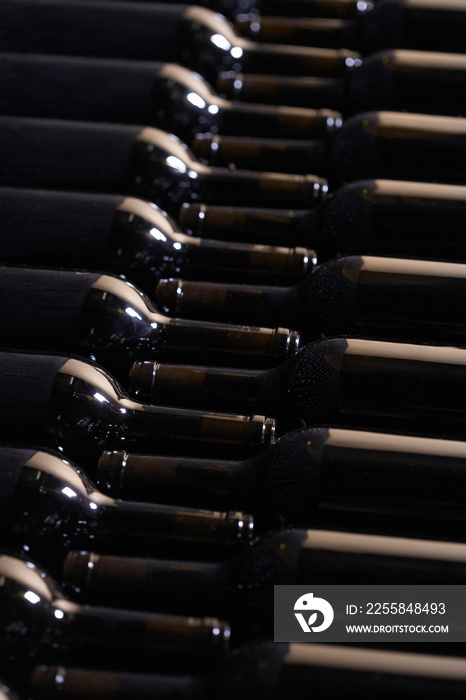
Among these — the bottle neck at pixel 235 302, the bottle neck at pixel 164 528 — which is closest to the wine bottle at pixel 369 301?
the bottle neck at pixel 235 302

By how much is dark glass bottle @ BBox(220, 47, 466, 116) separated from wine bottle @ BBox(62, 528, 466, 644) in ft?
1.96

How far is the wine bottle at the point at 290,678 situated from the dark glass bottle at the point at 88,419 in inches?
8.8

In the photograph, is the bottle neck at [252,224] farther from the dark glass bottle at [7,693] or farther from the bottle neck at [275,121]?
the dark glass bottle at [7,693]

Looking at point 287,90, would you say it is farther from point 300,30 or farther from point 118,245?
point 118,245

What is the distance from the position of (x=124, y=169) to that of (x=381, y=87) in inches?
13.5

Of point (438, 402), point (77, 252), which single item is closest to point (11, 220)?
point (77, 252)

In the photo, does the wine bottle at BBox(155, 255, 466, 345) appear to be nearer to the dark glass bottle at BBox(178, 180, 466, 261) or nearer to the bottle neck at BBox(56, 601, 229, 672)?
the dark glass bottle at BBox(178, 180, 466, 261)

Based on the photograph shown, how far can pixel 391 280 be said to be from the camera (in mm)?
896

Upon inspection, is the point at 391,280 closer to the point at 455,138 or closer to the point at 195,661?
the point at 455,138

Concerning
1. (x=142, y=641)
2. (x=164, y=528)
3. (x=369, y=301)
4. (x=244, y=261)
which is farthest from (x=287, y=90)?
(x=142, y=641)

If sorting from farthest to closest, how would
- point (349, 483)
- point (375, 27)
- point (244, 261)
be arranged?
point (375, 27) → point (244, 261) → point (349, 483)

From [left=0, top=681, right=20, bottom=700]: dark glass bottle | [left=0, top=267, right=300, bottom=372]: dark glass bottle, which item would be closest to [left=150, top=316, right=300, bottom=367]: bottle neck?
[left=0, top=267, right=300, bottom=372]: dark glass bottle

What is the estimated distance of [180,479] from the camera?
0.81 meters

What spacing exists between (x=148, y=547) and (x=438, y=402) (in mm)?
298
